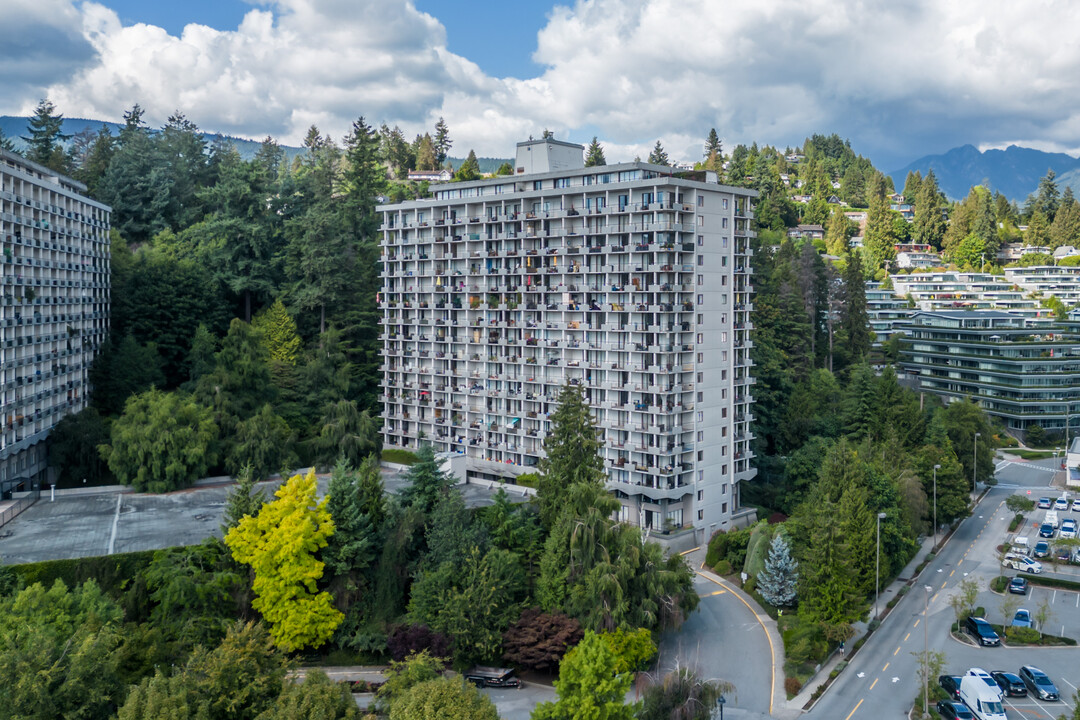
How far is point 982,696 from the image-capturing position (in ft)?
144

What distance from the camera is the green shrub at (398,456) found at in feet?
273

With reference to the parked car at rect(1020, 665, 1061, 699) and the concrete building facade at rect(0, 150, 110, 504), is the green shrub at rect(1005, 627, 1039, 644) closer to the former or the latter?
the parked car at rect(1020, 665, 1061, 699)

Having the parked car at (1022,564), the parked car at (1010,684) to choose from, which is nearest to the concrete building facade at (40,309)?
the parked car at (1010,684)

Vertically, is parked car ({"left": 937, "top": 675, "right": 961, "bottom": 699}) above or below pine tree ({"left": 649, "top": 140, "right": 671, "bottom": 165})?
below

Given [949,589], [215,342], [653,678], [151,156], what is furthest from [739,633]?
[151,156]

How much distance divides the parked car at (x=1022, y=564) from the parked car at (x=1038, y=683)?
20267 mm

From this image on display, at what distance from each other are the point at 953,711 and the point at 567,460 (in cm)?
2629

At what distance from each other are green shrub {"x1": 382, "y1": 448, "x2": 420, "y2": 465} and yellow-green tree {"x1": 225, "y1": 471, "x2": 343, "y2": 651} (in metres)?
28.9

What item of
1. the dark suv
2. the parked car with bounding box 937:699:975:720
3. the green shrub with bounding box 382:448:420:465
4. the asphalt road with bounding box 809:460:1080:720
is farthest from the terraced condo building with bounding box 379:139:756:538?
the parked car with bounding box 937:699:975:720

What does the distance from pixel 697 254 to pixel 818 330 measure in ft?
172

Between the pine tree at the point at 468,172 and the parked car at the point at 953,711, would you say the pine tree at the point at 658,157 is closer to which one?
the pine tree at the point at 468,172

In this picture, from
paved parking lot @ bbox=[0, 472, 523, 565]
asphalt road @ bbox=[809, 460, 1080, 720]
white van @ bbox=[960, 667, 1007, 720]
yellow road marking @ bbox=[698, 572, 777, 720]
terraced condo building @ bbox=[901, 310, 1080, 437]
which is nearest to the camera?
white van @ bbox=[960, 667, 1007, 720]

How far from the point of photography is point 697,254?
2771 inches

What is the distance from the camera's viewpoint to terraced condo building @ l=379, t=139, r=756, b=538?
6969 centimetres
